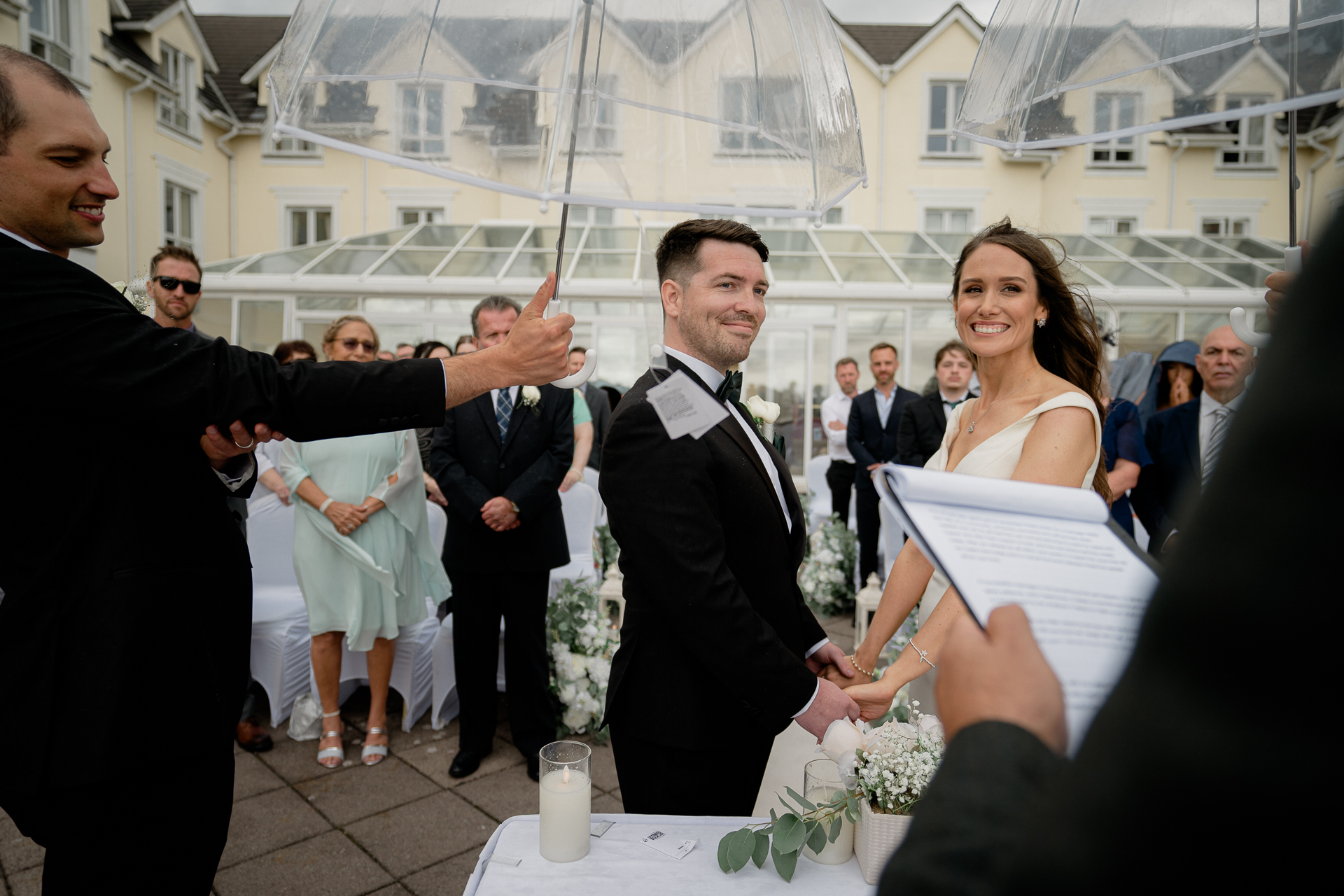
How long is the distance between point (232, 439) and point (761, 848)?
1.28 metres

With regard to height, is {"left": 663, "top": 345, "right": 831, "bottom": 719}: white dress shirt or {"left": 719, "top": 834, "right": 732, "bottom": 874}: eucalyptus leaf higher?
{"left": 663, "top": 345, "right": 831, "bottom": 719}: white dress shirt

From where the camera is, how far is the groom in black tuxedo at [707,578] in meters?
1.83

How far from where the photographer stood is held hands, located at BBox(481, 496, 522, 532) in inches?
154

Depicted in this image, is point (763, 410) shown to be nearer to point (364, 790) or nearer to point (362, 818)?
point (362, 818)

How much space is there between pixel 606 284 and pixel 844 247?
14.3 feet

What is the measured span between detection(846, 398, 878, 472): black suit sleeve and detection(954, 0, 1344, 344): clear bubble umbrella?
502 centimetres

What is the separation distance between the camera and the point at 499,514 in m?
3.92

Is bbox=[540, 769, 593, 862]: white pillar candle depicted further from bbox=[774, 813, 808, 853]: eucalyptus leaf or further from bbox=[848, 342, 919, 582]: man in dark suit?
bbox=[848, 342, 919, 582]: man in dark suit

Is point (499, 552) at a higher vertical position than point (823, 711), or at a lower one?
lower

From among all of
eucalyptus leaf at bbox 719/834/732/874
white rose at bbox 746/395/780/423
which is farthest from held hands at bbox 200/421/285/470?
white rose at bbox 746/395/780/423

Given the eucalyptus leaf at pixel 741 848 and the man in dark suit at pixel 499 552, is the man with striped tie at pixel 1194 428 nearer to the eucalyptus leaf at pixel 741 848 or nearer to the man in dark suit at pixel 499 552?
the man in dark suit at pixel 499 552

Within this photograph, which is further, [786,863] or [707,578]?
[707,578]

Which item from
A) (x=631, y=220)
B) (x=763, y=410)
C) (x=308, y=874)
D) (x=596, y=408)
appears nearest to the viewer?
(x=763, y=410)

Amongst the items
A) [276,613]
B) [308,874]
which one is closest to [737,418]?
[308,874]
